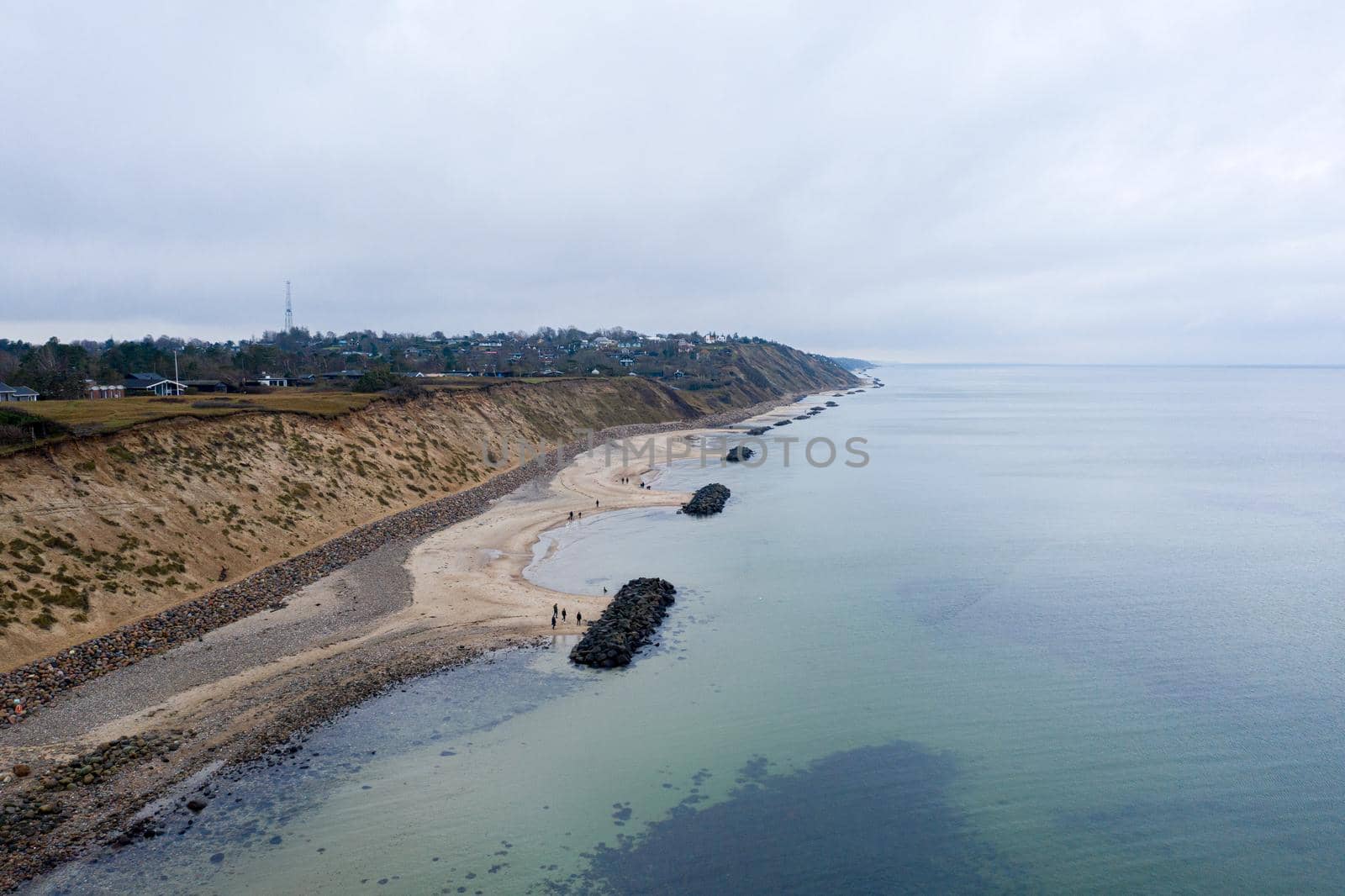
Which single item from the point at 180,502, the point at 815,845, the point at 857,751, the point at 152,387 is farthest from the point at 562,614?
the point at 152,387

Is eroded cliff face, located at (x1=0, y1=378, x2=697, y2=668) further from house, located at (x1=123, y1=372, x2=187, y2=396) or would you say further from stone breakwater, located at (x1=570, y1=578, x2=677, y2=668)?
house, located at (x1=123, y1=372, x2=187, y2=396)

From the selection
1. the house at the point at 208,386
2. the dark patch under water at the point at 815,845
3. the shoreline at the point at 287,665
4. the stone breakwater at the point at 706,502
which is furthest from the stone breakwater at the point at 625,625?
the house at the point at 208,386

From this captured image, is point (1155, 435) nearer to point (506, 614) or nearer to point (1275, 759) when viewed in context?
point (1275, 759)

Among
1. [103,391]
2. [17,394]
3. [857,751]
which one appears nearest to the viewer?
[857,751]

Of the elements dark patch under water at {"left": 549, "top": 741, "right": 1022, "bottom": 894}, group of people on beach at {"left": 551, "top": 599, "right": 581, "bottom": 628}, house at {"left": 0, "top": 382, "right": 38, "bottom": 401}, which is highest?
house at {"left": 0, "top": 382, "right": 38, "bottom": 401}

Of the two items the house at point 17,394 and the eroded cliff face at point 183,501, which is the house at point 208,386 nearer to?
the house at point 17,394

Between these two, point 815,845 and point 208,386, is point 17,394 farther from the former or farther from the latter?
point 815,845

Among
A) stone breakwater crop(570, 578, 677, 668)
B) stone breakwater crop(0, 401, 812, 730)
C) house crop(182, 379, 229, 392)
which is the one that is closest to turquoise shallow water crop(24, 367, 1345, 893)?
stone breakwater crop(570, 578, 677, 668)
